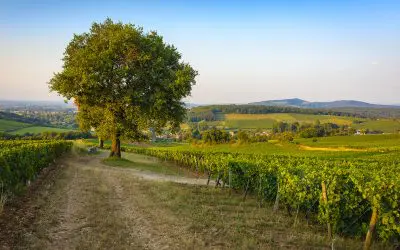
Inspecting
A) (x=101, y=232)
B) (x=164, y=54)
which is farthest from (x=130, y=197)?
(x=164, y=54)

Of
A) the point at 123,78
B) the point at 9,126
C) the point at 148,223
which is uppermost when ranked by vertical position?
the point at 123,78

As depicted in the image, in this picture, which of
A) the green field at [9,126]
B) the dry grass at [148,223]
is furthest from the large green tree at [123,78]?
the green field at [9,126]

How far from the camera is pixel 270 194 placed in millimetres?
19297

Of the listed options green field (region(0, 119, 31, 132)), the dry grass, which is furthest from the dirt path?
green field (region(0, 119, 31, 132))

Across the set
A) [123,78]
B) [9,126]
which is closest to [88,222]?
[123,78]

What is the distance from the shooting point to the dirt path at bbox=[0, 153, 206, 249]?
11.3m

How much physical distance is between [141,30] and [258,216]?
96.9ft

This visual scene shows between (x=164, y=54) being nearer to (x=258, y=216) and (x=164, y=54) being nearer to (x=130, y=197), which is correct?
(x=130, y=197)

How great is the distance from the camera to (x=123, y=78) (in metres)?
38.0

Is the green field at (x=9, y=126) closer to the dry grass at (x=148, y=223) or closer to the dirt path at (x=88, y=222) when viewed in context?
the dirt path at (x=88, y=222)

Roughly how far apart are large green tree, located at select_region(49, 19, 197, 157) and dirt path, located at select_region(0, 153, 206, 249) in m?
18.6

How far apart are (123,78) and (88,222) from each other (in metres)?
26.3

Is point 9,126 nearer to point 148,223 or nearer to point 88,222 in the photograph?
point 88,222

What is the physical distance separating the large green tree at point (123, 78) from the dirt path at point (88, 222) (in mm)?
18553
